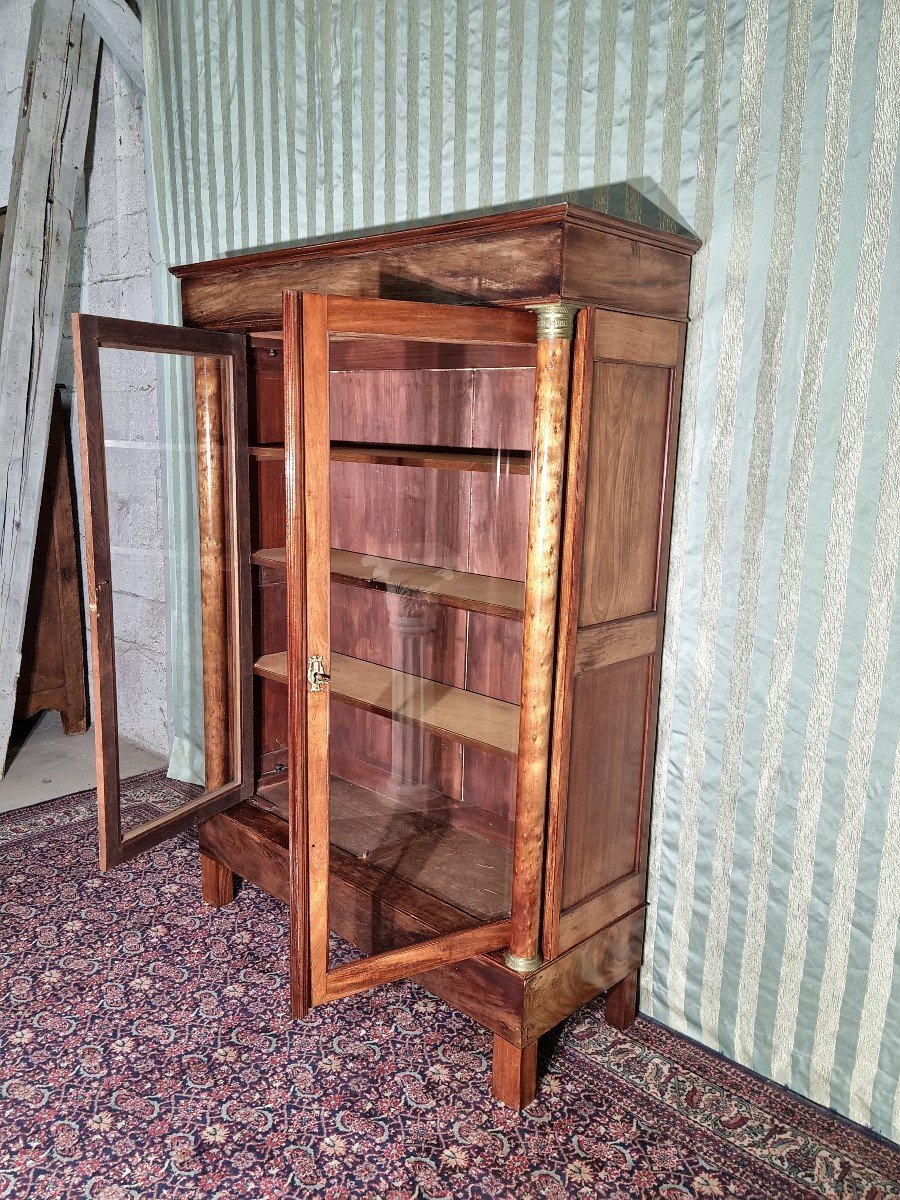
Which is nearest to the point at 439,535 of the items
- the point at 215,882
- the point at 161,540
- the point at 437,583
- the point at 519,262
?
the point at 437,583

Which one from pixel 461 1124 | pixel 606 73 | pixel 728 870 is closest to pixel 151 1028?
pixel 461 1124

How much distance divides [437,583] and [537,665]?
0.30 metres

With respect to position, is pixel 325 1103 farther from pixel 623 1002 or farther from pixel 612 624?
pixel 612 624

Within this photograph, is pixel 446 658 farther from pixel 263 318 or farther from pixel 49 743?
pixel 49 743

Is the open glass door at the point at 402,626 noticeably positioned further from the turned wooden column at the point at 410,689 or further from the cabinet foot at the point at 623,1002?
the cabinet foot at the point at 623,1002

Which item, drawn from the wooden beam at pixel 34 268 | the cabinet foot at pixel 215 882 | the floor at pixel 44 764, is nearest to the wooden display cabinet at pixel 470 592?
the cabinet foot at pixel 215 882

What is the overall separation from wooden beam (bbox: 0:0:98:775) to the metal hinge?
2.07 metres

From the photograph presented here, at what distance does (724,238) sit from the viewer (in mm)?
1672

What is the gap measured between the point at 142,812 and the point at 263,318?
116 centimetres

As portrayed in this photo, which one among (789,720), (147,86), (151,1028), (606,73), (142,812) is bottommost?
(151,1028)

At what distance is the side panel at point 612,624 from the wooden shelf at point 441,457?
0.13m

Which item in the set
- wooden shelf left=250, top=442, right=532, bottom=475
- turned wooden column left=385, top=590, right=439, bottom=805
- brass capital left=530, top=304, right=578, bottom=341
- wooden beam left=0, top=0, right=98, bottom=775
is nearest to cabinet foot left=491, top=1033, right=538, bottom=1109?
turned wooden column left=385, top=590, right=439, bottom=805

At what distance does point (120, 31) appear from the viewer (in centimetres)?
282

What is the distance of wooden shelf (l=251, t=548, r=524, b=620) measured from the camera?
1.65 metres
